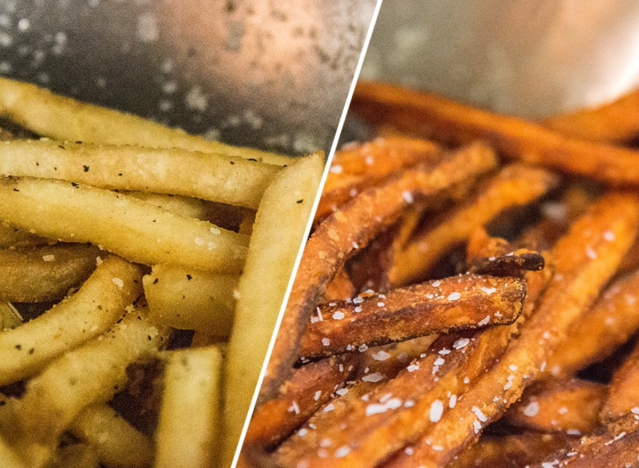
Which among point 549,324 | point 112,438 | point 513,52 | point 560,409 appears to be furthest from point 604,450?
point 513,52

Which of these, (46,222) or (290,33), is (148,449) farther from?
(290,33)

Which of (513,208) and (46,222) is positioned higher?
(513,208)

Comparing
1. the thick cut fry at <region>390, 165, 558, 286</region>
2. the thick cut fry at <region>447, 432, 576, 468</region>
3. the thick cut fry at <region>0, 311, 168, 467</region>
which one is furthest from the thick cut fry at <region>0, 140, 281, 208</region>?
the thick cut fry at <region>447, 432, 576, 468</region>

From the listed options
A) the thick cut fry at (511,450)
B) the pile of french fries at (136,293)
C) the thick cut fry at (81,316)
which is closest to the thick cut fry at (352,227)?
the pile of french fries at (136,293)

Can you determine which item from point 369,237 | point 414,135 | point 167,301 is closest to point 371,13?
point 369,237

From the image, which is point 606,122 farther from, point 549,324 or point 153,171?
point 153,171

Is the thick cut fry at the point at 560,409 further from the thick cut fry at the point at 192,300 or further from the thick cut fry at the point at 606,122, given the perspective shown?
the thick cut fry at the point at 606,122
